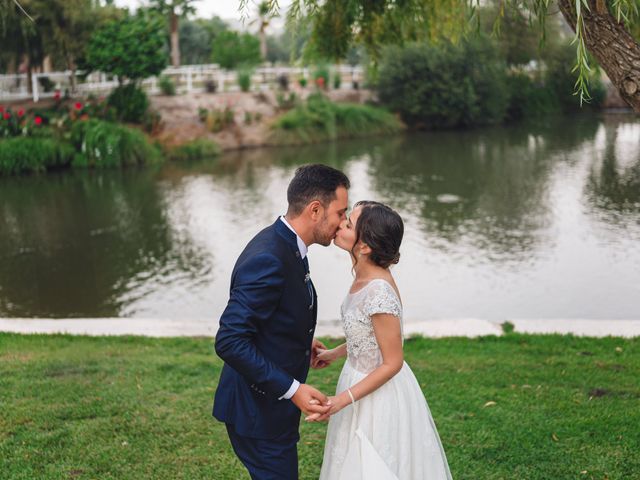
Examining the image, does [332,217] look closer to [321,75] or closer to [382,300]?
[382,300]

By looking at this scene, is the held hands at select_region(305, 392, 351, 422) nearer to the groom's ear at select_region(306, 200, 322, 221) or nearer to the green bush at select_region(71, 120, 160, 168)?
the groom's ear at select_region(306, 200, 322, 221)

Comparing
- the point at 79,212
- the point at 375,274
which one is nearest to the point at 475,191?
the point at 79,212

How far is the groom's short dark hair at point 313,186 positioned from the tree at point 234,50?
30.8 m

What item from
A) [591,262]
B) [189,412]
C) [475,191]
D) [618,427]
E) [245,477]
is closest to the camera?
[245,477]

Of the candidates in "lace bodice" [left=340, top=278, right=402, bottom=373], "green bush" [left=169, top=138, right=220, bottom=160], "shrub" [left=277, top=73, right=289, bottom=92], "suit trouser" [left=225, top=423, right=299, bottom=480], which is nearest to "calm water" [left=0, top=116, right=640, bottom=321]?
"green bush" [left=169, top=138, right=220, bottom=160]

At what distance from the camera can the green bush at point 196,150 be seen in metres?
24.1

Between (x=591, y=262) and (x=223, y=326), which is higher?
(x=223, y=326)

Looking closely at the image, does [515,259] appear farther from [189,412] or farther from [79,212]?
[79,212]

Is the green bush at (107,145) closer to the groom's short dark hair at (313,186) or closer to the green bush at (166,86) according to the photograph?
the green bush at (166,86)

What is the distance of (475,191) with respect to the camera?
1817 cm

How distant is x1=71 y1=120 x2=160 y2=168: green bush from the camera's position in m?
22.2

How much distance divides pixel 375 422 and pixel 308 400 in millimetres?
426

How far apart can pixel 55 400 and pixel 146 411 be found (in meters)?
0.69

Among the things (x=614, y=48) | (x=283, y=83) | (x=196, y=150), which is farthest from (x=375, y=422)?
(x=283, y=83)
